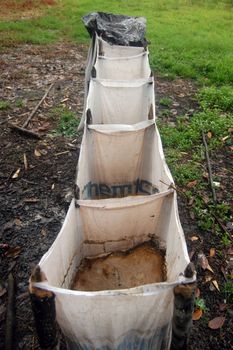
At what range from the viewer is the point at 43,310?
1716mm

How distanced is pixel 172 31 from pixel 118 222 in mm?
9333

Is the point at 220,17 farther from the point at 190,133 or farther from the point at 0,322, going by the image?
the point at 0,322

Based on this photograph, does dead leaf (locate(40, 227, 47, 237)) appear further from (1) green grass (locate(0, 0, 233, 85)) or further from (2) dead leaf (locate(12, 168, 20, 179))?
(1) green grass (locate(0, 0, 233, 85))

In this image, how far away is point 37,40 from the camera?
9.72m

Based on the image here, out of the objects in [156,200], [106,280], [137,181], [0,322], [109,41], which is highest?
[109,41]

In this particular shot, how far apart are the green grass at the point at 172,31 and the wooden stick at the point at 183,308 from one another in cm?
658

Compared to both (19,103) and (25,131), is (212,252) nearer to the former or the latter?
(25,131)

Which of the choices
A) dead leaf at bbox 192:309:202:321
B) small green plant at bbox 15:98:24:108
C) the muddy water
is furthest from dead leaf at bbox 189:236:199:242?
small green plant at bbox 15:98:24:108

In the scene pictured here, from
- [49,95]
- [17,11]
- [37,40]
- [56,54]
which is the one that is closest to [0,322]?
[49,95]

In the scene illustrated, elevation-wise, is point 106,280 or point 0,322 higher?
point 106,280

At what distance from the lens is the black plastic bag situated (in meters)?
5.38

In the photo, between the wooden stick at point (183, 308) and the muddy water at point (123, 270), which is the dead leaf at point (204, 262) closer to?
the muddy water at point (123, 270)

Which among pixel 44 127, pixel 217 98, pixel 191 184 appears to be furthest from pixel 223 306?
pixel 217 98

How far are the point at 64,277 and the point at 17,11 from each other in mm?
12203
